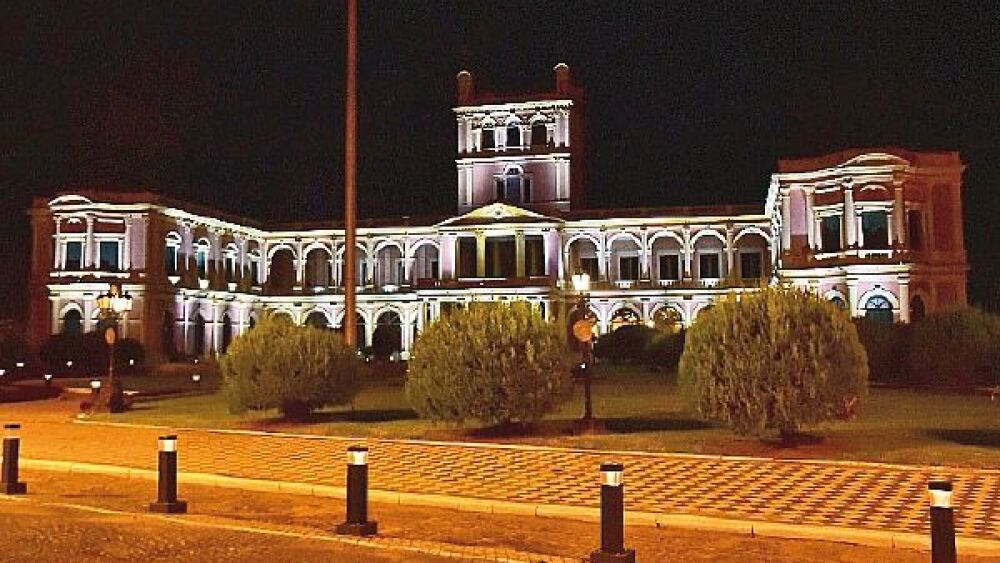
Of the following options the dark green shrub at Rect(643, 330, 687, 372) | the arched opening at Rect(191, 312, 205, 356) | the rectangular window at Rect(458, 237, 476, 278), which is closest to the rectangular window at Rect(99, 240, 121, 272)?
the arched opening at Rect(191, 312, 205, 356)

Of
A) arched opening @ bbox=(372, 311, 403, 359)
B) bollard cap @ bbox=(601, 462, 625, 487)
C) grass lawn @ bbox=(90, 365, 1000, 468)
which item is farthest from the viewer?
arched opening @ bbox=(372, 311, 403, 359)

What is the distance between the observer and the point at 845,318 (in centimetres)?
1587

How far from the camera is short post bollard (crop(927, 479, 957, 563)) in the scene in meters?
6.80

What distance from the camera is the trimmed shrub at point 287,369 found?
19688 mm

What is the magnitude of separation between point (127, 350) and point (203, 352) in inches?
582

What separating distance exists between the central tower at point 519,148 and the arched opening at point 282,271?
14.6 metres

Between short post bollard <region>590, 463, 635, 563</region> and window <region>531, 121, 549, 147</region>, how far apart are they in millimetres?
58792

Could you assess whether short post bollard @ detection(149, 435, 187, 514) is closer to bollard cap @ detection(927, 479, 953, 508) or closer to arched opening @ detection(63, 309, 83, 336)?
bollard cap @ detection(927, 479, 953, 508)

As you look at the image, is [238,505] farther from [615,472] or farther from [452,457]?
[615,472]

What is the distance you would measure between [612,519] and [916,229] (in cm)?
4608

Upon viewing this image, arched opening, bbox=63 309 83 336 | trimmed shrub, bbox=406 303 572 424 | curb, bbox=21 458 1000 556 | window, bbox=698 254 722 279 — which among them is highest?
window, bbox=698 254 722 279

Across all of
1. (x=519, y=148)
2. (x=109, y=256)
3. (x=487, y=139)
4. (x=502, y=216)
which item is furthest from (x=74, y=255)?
(x=519, y=148)

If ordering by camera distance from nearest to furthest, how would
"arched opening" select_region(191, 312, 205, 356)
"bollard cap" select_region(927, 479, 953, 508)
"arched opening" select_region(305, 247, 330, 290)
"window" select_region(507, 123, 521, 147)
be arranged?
1. "bollard cap" select_region(927, 479, 953, 508)
2. "arched opening" select_region(191, 312, 205, 356)
3. "window" select_region(507, 123, 521, 147)
4. "arched opening" select_region(305, 247, 330, 290)

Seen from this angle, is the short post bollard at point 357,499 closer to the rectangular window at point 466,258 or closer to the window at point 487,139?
the rectangular window at point 466,258
